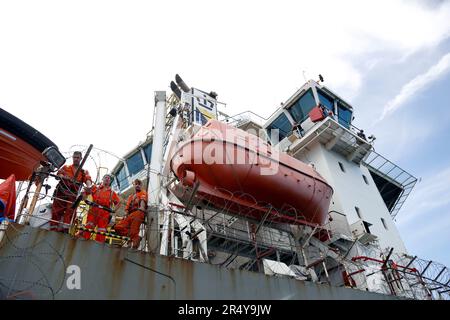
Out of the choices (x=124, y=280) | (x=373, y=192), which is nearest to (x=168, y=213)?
(x=124, y=280)

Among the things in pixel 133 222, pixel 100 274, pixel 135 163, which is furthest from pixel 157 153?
pixel 135 163

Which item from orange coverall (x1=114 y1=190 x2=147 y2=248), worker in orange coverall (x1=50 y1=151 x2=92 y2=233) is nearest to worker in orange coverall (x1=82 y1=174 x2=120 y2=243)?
orange coverall (x1=114 y1=190 x2=147 y2=248)

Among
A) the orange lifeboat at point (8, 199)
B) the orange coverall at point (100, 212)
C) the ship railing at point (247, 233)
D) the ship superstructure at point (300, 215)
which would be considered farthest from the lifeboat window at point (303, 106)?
the orange lifeboat at point (8, 199)

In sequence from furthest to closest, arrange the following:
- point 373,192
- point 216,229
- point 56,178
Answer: point 373,192 < point 216,229 < point 56,178

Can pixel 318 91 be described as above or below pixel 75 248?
above

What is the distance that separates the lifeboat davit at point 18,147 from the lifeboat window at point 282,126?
1286 cm

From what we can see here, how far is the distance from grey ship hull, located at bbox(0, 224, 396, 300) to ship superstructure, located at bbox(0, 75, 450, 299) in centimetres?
11

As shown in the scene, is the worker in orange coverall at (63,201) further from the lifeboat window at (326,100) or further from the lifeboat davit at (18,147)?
the lifeboat window at (326,100)

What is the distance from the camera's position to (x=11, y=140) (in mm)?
7391

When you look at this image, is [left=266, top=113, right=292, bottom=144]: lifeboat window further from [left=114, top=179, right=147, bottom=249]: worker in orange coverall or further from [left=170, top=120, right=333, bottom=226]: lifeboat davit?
[left=114, top=179, right=147, bottom=249]: worker in orange coverall

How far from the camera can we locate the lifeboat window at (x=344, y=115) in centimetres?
1743

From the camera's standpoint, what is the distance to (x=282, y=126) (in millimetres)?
18453

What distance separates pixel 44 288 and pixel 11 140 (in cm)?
420
